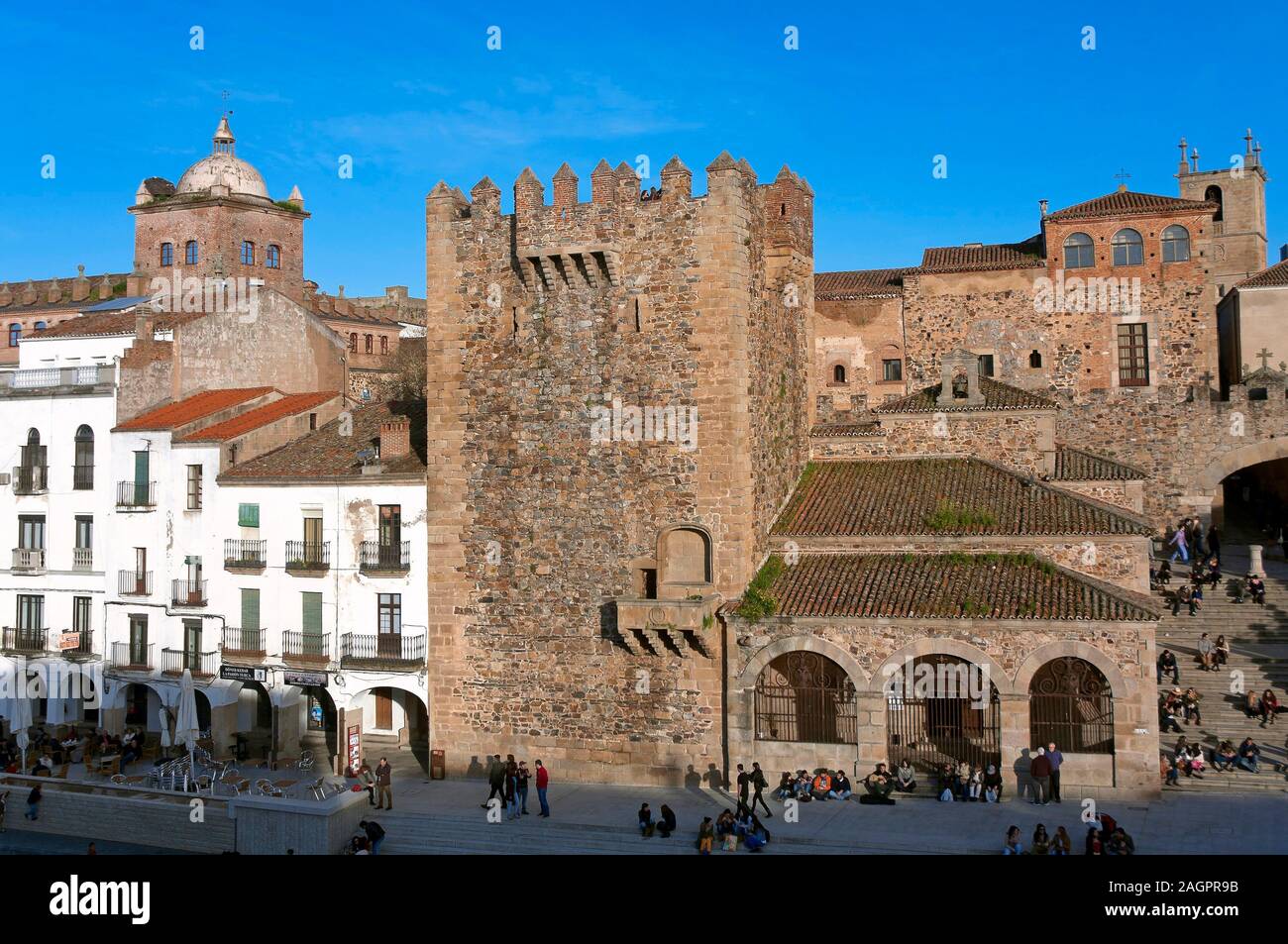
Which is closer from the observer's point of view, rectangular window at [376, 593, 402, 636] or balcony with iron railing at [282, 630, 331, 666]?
rectangular window at [376, 593, 402, 636]

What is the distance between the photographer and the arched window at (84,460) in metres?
35.2

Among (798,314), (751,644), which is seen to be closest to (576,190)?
(798,314)

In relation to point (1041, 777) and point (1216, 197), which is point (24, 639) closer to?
point (1041, 777)

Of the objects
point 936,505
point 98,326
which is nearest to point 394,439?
point 936,505

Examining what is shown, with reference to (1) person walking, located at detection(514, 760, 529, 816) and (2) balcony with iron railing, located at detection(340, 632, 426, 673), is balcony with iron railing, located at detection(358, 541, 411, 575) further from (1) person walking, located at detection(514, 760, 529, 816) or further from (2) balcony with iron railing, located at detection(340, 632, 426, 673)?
(1) person walking, located at detection(514, 760, 529, 816)

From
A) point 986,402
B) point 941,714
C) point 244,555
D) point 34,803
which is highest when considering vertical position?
point 986,402

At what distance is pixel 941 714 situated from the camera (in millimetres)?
25938

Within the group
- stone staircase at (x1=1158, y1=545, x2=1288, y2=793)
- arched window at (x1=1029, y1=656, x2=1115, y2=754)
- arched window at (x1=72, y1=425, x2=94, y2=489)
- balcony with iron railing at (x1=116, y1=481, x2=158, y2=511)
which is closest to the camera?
arched window at (x1=1029, y1=656, x2=1115, y2=754)

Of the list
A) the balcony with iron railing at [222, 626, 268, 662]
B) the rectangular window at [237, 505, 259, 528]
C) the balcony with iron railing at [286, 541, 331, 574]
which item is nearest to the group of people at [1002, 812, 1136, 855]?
the balcony with iron railing at [286, 541, 331, 574]

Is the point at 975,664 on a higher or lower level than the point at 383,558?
lower

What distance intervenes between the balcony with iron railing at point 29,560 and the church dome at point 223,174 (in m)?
25.1

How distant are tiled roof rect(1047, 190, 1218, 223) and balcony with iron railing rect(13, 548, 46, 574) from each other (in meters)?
34.6

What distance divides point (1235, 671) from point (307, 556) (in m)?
22.5

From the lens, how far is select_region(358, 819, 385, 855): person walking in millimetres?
23156
